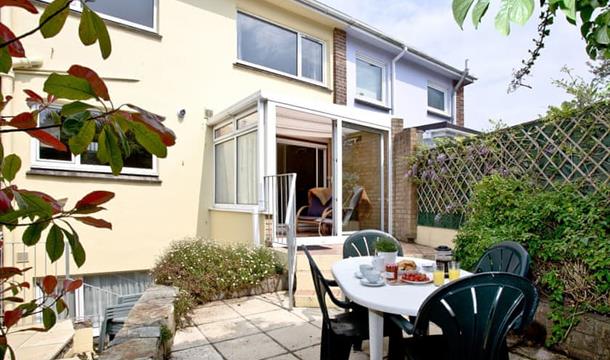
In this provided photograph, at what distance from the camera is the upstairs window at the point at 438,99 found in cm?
1046

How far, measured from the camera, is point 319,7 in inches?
299

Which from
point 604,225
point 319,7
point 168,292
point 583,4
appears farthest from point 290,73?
point 583,4

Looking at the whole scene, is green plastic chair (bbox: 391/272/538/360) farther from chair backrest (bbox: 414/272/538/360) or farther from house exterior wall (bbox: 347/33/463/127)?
house exterior wall (bbox: 347/33/463/127)

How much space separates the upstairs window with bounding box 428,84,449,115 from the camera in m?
10.5

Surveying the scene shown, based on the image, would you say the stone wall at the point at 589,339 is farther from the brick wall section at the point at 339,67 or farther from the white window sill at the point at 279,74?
the white window sill at the point at 279,74

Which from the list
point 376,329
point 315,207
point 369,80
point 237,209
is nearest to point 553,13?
point 376,329

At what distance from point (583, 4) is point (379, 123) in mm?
5778

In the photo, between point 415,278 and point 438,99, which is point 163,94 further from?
point 438,99

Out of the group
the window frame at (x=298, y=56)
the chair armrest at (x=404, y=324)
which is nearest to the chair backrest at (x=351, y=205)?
the window frame at (x=298, y=56)

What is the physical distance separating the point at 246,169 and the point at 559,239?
14.2 ft

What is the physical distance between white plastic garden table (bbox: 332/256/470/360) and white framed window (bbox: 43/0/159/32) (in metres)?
5.88

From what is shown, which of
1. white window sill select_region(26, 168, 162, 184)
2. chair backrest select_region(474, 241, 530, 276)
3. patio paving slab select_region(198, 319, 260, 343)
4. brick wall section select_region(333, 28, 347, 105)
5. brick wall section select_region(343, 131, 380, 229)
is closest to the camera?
chair backrest select_region(474, 241, 530, 276)

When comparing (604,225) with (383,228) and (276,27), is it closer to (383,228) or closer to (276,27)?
(383,228)

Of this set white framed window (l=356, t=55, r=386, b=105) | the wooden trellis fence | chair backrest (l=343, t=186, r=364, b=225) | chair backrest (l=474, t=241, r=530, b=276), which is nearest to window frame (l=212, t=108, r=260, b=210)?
chair backrest (l=343, t=186, r=364, b=225)
